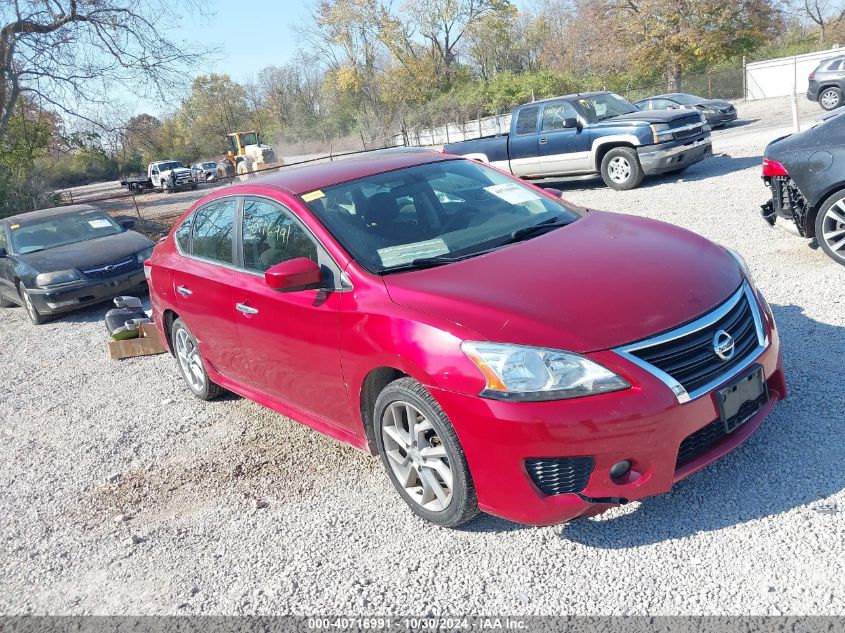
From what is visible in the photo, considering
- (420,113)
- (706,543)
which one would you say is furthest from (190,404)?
(420,113)

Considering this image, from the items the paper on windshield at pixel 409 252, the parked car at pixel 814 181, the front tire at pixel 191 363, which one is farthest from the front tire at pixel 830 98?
the paper on windshield at pixel 409 252

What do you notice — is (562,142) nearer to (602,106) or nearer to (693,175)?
(602,106)

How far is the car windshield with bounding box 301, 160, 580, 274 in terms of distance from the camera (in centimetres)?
392

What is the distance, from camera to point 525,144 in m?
14.7

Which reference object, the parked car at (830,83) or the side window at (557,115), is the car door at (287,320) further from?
the parked car at (830,83)

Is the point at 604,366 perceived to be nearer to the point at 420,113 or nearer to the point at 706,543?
the point at 706,543

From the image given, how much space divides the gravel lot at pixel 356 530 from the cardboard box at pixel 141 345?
1.60 m

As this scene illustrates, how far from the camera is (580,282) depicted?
3.39m

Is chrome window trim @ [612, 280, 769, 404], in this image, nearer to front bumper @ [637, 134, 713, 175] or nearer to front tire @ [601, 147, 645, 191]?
front bumper @ [637, 134, 713, 175]

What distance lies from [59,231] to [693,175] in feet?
36.5

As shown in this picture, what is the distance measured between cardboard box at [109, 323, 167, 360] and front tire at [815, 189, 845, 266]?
6368 millimetres

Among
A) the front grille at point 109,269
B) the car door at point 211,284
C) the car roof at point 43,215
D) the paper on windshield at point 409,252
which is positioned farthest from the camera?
the car roof at point 43,215

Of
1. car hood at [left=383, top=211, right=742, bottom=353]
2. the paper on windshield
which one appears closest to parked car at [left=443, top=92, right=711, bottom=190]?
car hood at [left=383, top=211, right=742, bottom=353]

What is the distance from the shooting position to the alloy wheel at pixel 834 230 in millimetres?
6152
